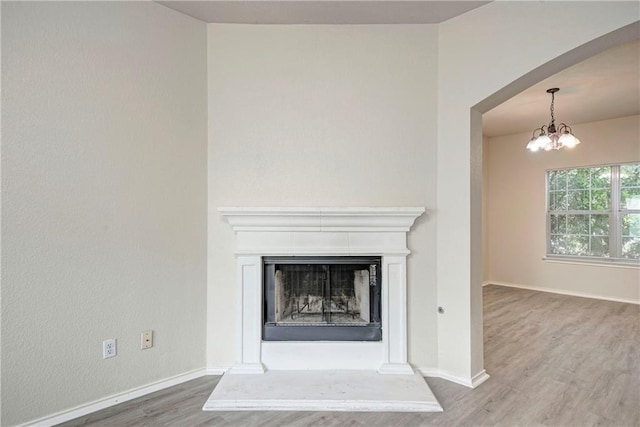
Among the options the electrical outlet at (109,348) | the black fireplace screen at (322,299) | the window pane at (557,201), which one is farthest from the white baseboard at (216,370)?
the window pane at (557,201)

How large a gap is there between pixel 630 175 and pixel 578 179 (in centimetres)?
57

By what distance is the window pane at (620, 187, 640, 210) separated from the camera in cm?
413

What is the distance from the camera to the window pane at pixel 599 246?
438 cm

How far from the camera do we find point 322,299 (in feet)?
7.49

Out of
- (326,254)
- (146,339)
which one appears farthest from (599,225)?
(146,339)

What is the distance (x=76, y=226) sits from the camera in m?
1.77

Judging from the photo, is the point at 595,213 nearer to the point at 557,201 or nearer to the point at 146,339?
the point at 557,201

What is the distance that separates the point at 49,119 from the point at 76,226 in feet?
2.11

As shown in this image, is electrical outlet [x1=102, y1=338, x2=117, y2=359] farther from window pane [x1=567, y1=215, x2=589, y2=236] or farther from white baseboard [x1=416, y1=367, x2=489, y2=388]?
window pane [x1=567, y1=215, x2=589, y2=236]

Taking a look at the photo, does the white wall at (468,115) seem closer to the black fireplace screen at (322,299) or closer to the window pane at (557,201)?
the black fireplace screen at (322,299)

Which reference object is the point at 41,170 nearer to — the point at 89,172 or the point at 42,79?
the point at 89,172

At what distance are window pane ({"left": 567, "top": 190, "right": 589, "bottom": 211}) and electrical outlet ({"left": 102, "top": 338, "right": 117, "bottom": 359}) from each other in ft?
20.2

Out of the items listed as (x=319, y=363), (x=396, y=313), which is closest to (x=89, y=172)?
(x=319, y=363)

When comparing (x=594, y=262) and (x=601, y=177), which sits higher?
(x=601, y=177)
